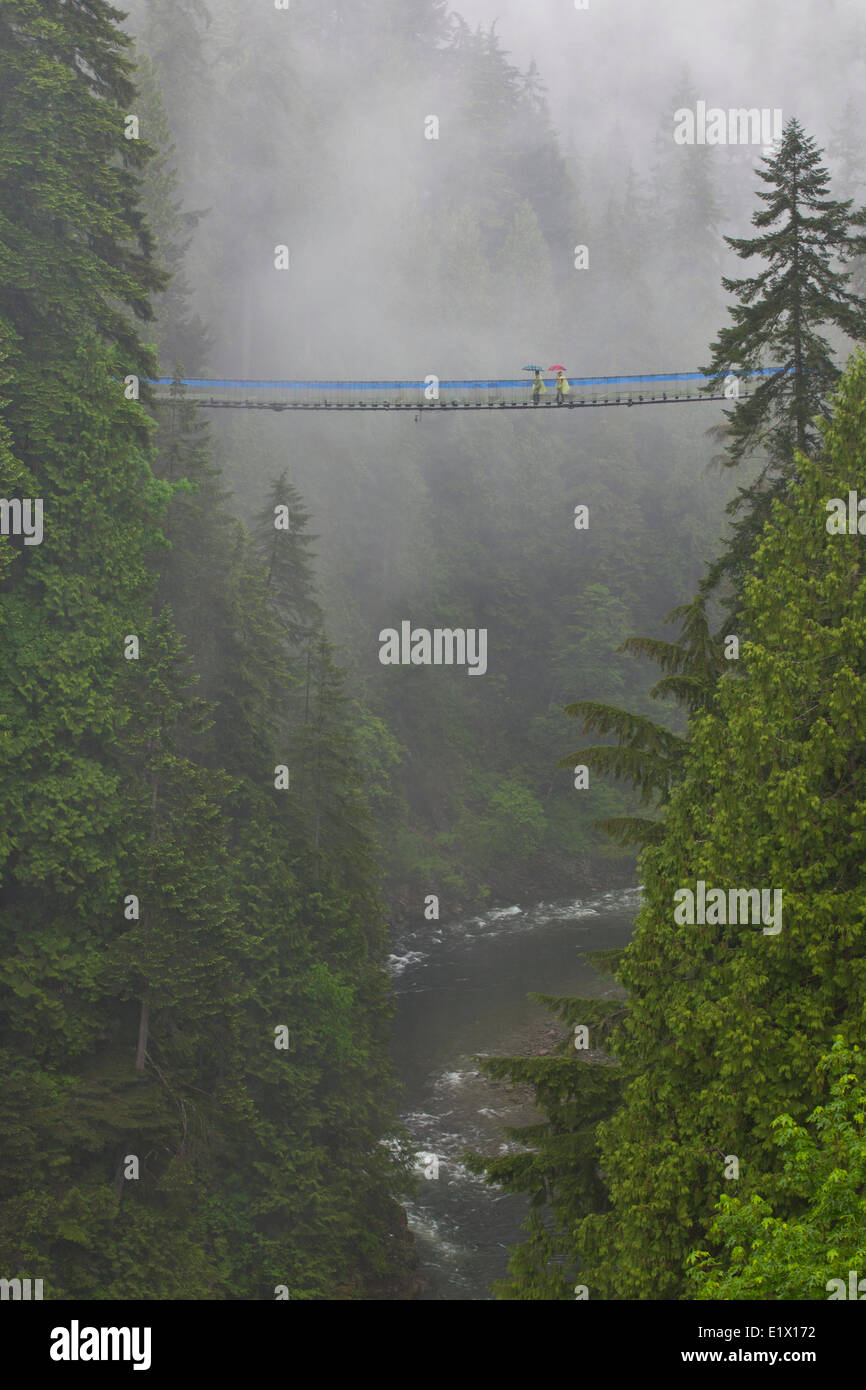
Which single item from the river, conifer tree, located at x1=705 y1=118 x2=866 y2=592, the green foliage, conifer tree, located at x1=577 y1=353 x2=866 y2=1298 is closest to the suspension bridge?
conifer tree, located at x1=705 y1=118 x2=866 y2=592

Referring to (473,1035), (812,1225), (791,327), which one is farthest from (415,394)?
(812,1225)

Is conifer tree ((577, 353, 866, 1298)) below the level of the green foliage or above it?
above

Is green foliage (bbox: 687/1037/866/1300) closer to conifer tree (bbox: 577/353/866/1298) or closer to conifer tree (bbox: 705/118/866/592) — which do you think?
conifer tree (bbox: 577/353/866/1298)

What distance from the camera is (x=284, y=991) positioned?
2186cm

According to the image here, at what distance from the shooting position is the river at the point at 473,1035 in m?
22.3

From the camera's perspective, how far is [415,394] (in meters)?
55.6

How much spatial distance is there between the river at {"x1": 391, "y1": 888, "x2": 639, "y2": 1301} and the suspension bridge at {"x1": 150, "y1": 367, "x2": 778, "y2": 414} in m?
17.9

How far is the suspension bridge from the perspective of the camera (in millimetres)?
33344

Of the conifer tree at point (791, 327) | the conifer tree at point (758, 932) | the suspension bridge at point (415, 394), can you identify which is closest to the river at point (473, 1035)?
the conifer tree at point (758, 932)

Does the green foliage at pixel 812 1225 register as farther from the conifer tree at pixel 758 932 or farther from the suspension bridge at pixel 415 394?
the suspension bridge at pixel 415 394

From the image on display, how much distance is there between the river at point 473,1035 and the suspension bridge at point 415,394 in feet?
58.8
